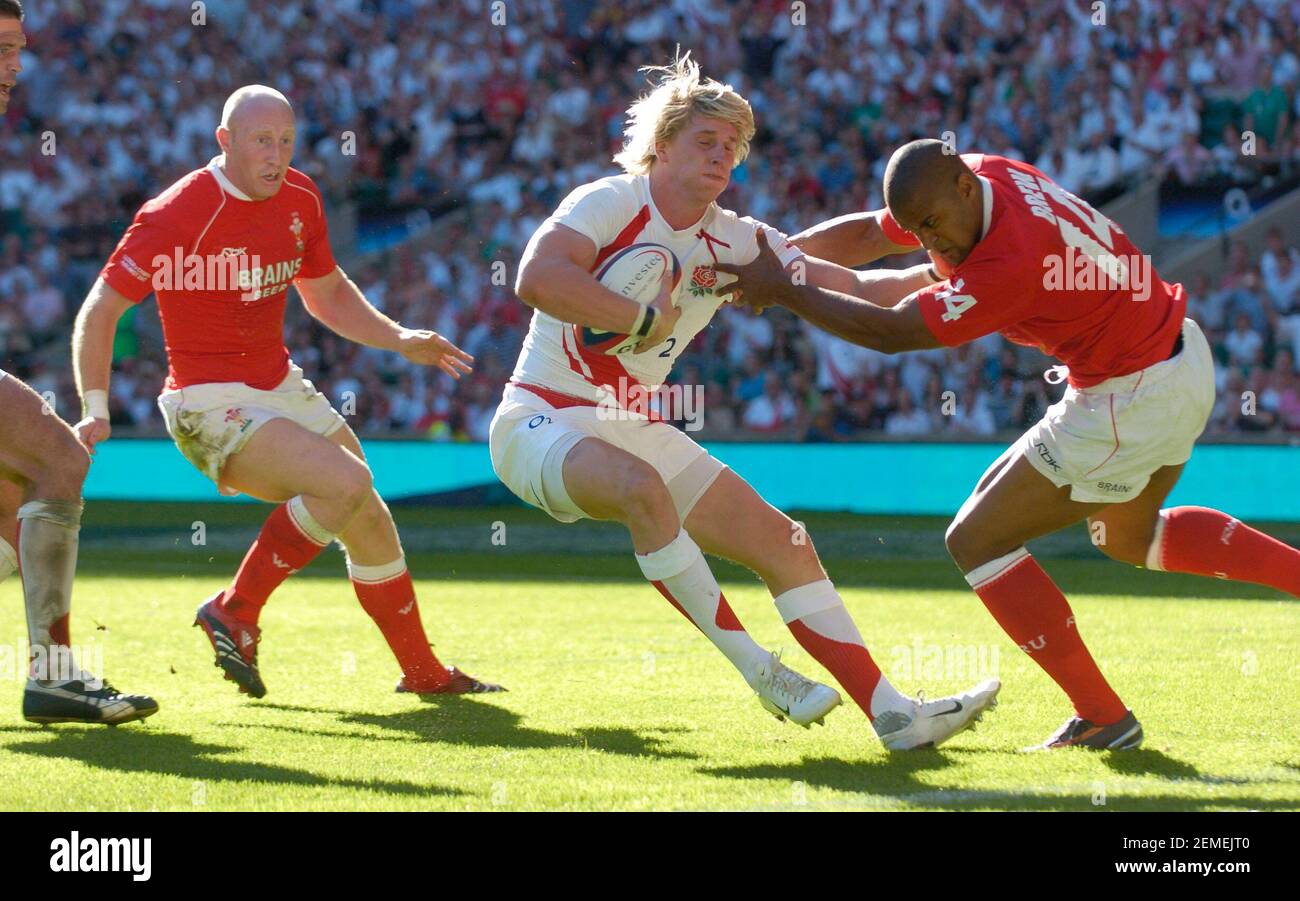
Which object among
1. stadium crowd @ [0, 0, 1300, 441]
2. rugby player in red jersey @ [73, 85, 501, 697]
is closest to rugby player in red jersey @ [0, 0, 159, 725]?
rugby player in red jersey @ [73, 85, 501, 697]

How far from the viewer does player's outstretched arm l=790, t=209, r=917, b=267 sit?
19.5 ft

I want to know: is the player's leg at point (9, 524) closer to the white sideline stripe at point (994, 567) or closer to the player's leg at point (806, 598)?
the player's leg at point (806, 598)

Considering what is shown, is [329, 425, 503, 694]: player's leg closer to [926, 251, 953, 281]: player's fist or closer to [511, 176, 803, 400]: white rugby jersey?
[511, 176, 803, 400]: white rugby jersey

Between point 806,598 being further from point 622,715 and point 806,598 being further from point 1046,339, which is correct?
point 1046,339

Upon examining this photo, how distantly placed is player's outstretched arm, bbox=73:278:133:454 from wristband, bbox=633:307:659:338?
2056mm

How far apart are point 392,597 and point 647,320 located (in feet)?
6.41

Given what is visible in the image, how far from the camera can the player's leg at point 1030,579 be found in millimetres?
5230

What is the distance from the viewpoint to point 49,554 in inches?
222

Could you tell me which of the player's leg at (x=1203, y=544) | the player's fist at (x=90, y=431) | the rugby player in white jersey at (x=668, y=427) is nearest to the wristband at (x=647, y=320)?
the rugby player in white jersey at (x=668, y=427)

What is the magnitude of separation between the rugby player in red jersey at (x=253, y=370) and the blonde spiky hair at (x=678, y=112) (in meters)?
1.22

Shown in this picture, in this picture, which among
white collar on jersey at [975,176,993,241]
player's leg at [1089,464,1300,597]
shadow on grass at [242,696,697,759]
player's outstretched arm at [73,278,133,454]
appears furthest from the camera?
player's outstretched arm at [73,278,133,454]
